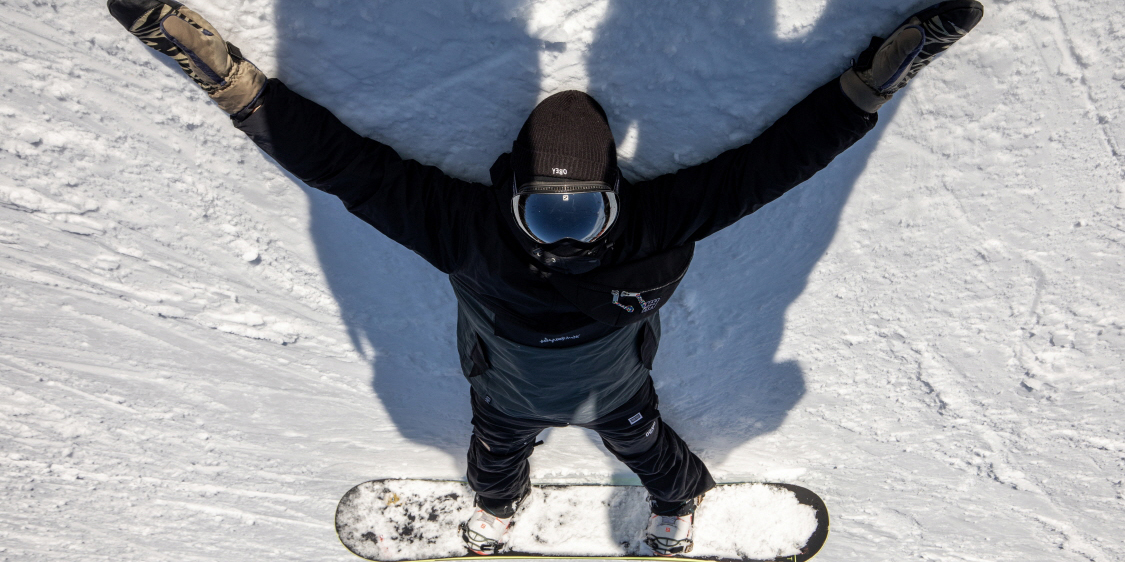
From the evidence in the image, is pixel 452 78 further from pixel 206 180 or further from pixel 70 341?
pixel 70 341

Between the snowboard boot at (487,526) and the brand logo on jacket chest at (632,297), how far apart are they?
1.39 meters

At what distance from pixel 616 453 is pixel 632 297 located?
0.97m

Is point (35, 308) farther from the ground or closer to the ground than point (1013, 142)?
closer to the ground

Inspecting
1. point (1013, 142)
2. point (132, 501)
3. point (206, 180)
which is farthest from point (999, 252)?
point (132, 501)

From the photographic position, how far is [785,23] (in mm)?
1427

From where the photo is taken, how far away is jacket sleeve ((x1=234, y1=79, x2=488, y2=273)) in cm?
141

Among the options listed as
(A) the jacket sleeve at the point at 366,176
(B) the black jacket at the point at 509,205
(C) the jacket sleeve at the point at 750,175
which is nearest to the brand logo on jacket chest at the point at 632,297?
(B) the black jacket at the point at 509,205

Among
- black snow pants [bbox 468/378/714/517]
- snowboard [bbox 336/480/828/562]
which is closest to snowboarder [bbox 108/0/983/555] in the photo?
black snow pants [bbox 468/378/714/517]

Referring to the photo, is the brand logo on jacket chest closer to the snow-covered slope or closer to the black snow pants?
the snow-covered slope

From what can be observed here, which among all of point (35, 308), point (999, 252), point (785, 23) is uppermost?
point (785, 23)

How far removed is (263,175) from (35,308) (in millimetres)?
1057

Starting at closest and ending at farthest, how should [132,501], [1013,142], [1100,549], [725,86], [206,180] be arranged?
[725,86]
[1013,142]
[206,180]
[1100,549]
[132,501]

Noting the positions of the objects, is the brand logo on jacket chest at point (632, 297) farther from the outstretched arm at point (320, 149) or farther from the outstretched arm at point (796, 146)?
the outstretched arm at point (320, 149)

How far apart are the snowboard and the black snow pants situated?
19 centimetres
